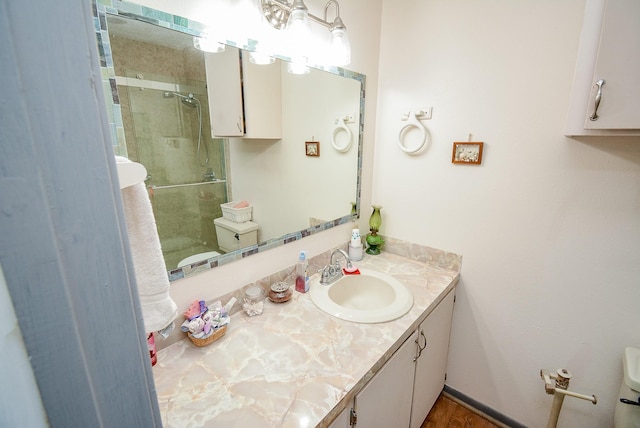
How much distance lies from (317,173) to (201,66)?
722 mm

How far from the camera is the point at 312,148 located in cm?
143

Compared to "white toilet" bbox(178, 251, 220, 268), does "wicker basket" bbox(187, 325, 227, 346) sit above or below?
below

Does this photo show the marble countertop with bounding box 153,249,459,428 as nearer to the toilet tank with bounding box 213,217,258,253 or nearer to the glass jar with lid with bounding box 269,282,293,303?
the glass jar with lid with bounding box 269,282,293,303

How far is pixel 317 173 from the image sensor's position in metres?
1.47

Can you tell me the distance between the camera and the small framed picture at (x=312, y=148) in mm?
1401

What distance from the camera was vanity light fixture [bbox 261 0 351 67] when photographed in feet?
3.33

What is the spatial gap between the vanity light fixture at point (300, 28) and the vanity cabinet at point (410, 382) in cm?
123

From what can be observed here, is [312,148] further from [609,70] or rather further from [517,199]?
[609,70]

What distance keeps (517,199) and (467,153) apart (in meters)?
0.31

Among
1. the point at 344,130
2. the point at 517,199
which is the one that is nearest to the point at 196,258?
the point at 344,130

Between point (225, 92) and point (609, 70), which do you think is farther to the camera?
point (225, 92)

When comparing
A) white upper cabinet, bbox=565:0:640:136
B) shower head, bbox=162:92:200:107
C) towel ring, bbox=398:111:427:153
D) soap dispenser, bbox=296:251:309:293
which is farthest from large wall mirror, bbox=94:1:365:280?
white upper cabinet, bbox=565:0:640:136

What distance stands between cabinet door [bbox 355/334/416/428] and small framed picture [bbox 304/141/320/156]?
95 centimetres

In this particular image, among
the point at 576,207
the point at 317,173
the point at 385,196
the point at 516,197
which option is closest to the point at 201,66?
the point at 317,173
